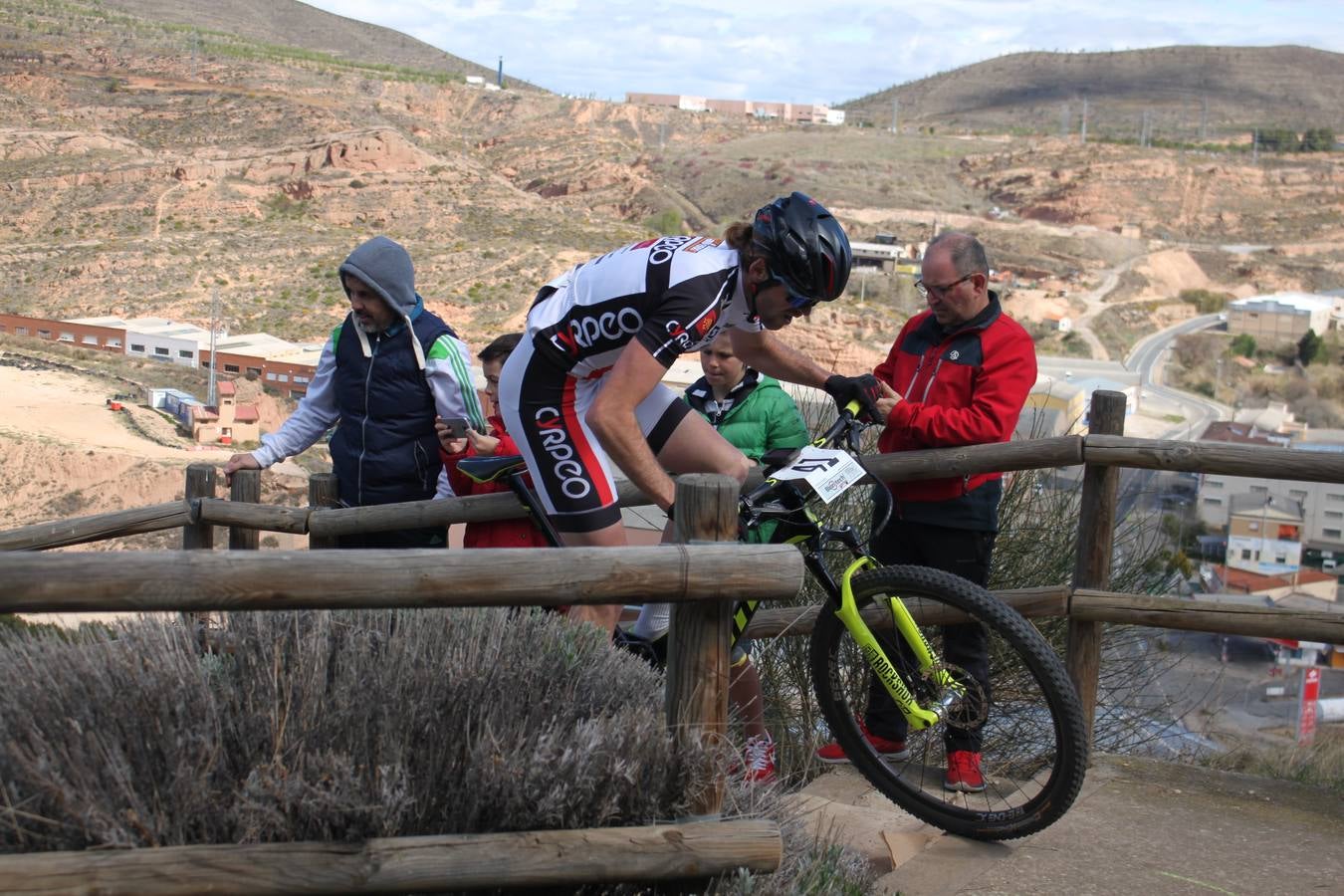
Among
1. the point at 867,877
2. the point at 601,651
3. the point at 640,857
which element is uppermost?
the point at 601,651

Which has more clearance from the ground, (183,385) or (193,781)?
(193,781)

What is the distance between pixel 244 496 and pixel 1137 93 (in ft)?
569

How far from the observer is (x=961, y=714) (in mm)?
4039

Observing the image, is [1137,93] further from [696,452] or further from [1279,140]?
[696,452]

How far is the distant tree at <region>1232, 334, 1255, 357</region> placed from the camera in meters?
66.1

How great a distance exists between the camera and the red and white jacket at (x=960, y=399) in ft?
14.0

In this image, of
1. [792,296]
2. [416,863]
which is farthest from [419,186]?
[416,863]

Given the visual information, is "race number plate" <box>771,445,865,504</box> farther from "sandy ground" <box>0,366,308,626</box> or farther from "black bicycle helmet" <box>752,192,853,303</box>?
"sandy ground" <box>0,366,308,626</box>

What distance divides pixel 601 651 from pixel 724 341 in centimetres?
198

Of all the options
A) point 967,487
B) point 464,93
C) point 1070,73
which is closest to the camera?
point 967,487

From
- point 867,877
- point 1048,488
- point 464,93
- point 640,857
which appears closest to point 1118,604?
point 867,877

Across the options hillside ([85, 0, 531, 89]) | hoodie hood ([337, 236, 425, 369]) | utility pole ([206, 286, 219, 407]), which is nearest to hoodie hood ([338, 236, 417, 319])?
hoodie hood ([337, 236, 425, 369])

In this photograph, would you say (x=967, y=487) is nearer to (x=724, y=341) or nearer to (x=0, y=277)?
(x=724, y=341)

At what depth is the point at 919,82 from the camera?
187 meters
